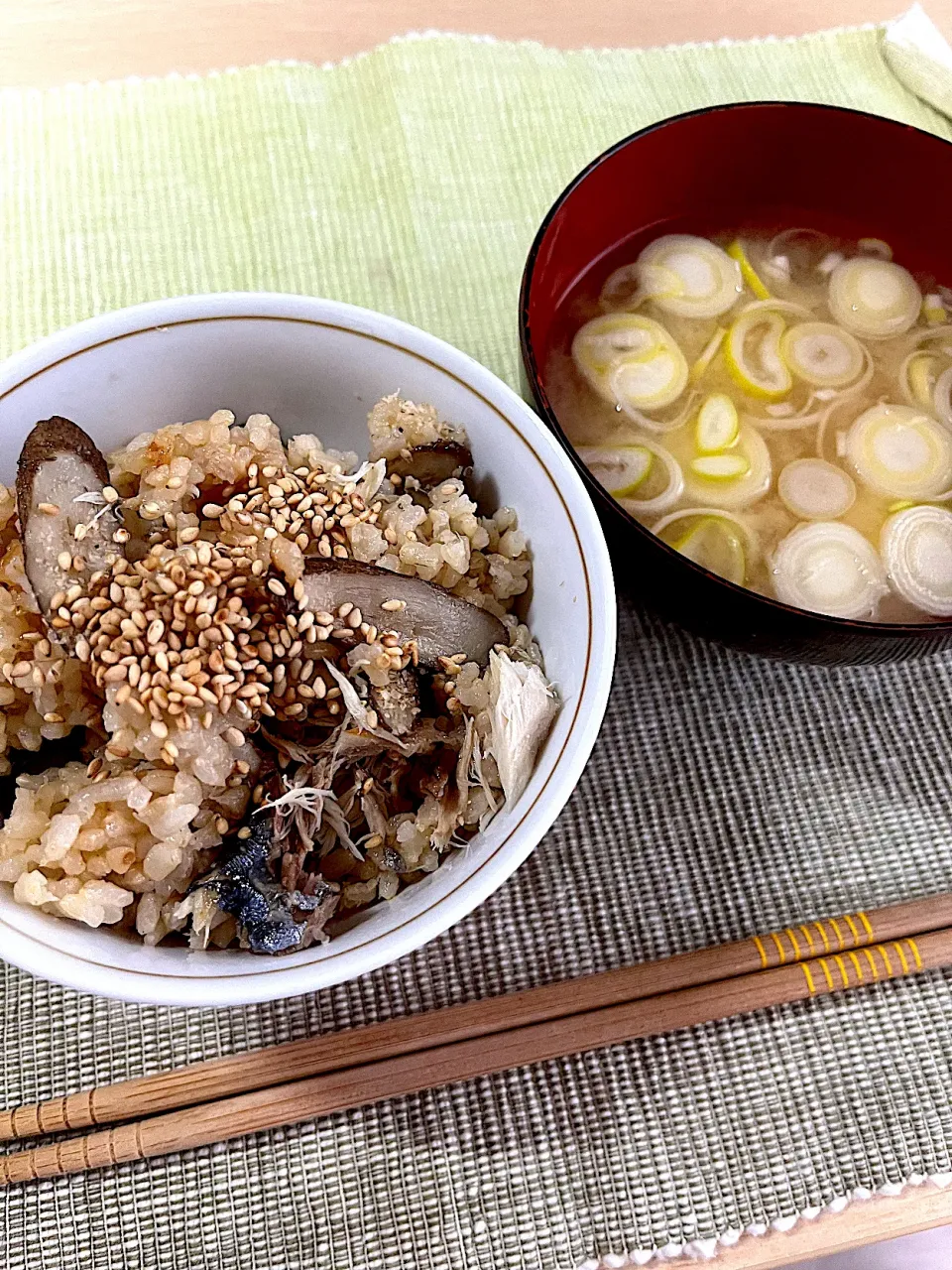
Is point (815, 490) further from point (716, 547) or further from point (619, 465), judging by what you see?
point (619, 465)

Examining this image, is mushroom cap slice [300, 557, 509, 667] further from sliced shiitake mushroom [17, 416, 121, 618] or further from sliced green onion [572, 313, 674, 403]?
sliced green onion [572, 313, 674, 403]

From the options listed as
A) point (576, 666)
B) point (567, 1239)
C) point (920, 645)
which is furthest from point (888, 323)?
point (567, 1239)

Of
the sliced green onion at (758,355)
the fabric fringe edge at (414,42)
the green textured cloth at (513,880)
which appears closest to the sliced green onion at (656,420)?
the sliced green onion at (758,355)

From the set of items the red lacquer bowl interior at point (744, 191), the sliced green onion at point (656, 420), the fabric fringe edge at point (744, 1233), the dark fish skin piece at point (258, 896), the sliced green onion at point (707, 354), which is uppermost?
the red lacquer bowl interior at point (744, 191)

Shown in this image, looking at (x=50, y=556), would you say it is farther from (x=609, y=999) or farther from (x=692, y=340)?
(x=692, y=340)

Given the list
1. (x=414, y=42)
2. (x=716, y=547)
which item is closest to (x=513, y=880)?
(x=716, y=547)

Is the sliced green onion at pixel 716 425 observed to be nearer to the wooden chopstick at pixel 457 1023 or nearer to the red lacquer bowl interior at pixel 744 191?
the red lacquer bowl interior at pixel 744 191
